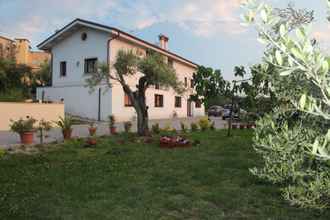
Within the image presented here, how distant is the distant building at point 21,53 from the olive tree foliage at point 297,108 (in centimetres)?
3417

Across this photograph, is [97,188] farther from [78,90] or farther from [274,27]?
[78,90]

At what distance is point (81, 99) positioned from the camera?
81.1 ft

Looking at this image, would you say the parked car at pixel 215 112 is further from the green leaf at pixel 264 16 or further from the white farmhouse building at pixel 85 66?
the green leaf at pixel 264 16

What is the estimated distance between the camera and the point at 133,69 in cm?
1371

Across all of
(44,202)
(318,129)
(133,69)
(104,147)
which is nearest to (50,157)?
(104,147)

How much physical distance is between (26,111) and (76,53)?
916 centimetres

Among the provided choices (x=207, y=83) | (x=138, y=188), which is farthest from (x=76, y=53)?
(x=138, y=188)

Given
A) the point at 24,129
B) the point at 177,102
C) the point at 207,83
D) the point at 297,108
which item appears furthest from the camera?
the point at 177,102

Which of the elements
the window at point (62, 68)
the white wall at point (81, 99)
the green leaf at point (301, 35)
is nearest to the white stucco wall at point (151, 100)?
the white wall at point (81, 99)

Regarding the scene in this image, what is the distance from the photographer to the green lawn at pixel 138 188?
4.20 metres

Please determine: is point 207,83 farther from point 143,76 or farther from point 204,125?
point 204,125

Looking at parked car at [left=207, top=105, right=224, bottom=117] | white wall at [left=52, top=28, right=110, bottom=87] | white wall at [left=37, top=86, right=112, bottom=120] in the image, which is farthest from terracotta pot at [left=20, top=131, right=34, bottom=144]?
parked car at [left=207, top=105, right=224, bottom=117]

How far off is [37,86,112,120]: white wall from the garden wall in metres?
4.52

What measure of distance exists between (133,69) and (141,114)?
1954mm
